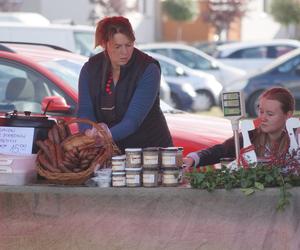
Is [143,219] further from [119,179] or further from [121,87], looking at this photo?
[121,87]

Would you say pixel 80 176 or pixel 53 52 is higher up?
pixel 53 52

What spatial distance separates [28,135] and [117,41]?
73cm

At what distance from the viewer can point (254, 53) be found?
23.5m

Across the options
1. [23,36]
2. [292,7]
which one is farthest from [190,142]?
[292,7]

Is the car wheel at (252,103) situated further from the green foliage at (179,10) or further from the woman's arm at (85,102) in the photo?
the green foliage at (179,10)

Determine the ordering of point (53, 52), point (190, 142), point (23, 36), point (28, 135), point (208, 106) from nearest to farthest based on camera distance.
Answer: point (28, 135)
point (190, 142)
point (53, 52)
point (23, 36)
point (208, 106)

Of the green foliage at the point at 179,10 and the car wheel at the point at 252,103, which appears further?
the green foliage at the point at 179,10

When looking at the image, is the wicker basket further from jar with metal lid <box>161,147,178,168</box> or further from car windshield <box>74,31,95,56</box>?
car windshield <box>74,31,95,56</box>

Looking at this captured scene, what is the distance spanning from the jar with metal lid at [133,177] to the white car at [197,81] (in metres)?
14.5

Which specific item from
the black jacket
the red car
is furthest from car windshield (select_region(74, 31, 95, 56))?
the black jacket

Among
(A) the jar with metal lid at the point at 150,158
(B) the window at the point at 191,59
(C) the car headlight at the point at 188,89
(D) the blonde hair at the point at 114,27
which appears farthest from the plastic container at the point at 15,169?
(B) the window at the point at 191,59

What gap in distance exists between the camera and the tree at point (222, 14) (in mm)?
45031

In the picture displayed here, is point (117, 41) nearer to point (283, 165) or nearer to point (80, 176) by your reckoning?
point (80, 176)

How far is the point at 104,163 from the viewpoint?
458cm
